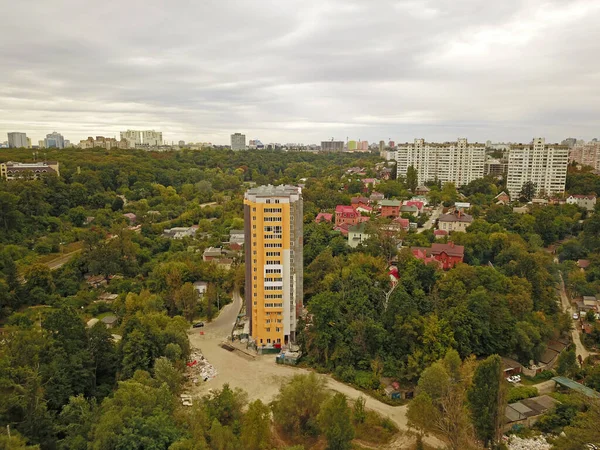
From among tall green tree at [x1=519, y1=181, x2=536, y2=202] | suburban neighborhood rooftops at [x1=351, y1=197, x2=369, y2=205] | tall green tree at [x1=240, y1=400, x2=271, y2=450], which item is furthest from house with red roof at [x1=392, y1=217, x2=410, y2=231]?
tall green tree at [x1=240, y1=400, x2=271, y2=450]

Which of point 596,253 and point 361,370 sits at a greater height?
point 596,253

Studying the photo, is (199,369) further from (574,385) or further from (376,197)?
(376,197)

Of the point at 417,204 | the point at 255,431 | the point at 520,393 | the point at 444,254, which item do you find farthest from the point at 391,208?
the point at 255,431

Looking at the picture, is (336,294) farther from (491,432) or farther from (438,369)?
(491,432)

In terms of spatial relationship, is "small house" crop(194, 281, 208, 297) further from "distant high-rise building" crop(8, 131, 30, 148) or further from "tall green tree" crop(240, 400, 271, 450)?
"distant high-rise building" crop(8, 131, 30, 148)

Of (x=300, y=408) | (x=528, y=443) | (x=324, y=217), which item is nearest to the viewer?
(x=300, y=408)

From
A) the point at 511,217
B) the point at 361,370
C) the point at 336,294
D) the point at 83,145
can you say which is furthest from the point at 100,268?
the point at 83,145

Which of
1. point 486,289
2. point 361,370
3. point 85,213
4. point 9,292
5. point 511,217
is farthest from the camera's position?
point 85,213

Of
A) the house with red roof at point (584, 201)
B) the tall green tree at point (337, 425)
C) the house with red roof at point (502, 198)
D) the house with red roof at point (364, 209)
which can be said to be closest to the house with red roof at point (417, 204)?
the house with red roof at point (364, 209)
